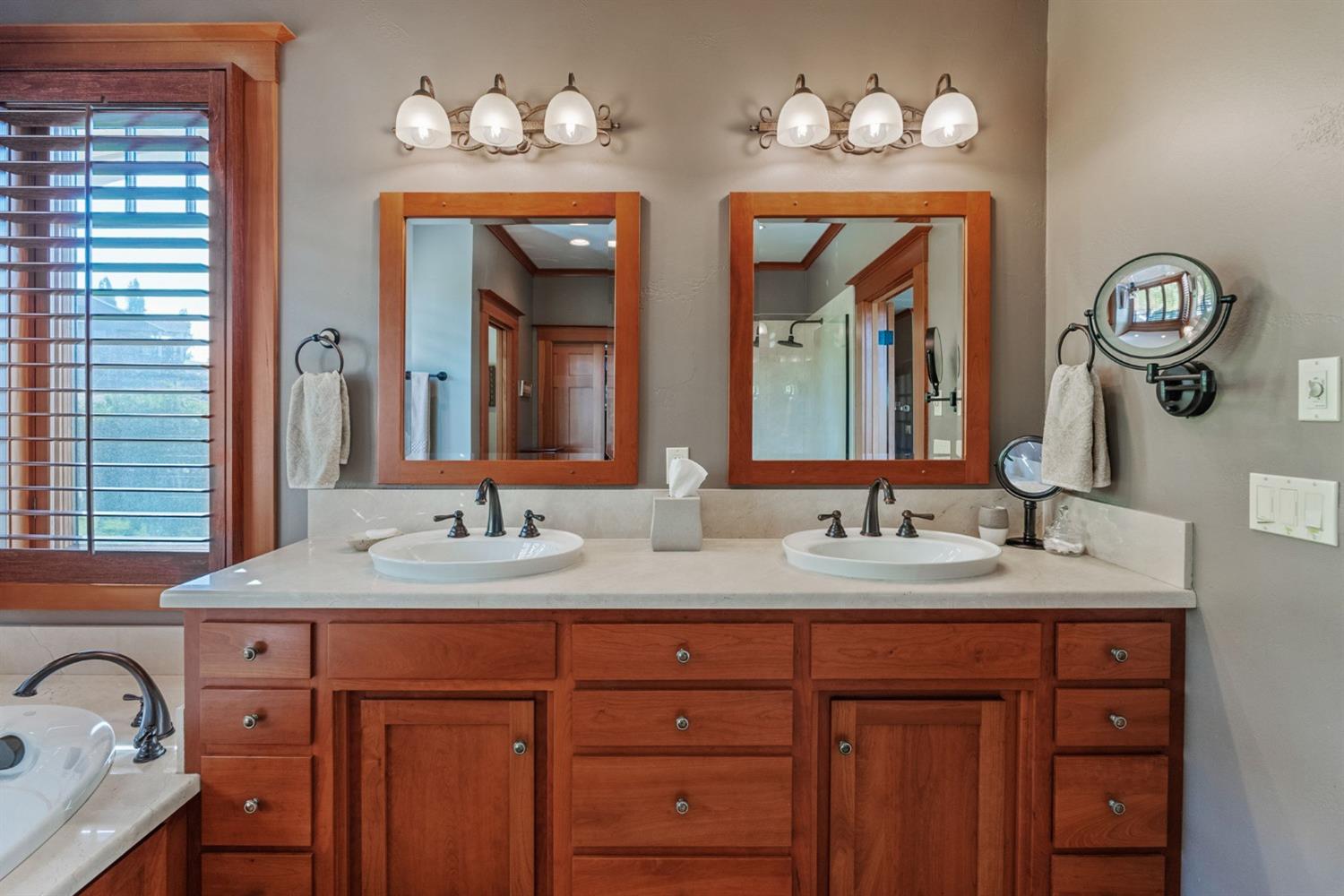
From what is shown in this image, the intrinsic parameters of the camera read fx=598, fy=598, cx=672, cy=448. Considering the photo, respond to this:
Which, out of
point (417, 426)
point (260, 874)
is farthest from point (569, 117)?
point (260, 874)

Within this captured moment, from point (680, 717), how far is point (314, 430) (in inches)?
53.1

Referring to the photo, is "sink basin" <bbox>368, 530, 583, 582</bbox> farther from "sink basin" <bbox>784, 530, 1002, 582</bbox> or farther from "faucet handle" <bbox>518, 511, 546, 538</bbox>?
"sink basin" <bbox>784, 530, 1002, 582</bbox>

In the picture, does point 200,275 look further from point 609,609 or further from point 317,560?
point 609,609

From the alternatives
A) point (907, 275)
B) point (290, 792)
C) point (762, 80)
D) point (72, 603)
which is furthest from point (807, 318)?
point (72, 603)

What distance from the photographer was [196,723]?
1.31m

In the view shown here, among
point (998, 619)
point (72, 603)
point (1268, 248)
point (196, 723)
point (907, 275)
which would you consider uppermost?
point (907, 275)

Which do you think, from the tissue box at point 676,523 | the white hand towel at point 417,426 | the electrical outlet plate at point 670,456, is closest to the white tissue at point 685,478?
the tissue box at point 676,523

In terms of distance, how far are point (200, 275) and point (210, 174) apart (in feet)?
0.99

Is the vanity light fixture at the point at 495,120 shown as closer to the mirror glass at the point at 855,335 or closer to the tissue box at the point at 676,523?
the mirror glass at the point at 855,335

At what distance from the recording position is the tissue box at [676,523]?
1.66 m

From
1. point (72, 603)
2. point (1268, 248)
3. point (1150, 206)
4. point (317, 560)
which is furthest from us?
point (72, 603)

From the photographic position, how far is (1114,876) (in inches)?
52.1

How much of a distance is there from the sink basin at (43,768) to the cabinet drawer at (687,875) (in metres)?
0.97

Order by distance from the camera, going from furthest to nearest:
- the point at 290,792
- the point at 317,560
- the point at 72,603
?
1. the point at 72,603
2. the point at 317,560
3. the point at 290,792
